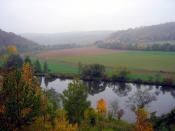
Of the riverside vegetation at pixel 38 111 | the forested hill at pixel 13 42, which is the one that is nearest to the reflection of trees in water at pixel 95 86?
the riverside vegetation at pixel 38 111

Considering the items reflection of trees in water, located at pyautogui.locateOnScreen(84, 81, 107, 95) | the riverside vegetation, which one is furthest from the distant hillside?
the riverside vegetation

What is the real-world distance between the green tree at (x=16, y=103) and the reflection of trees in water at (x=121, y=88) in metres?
45.7

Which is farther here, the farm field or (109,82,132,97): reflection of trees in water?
the farm field

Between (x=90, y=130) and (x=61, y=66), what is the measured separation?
65.4 m

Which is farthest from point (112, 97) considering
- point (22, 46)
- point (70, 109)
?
point (22, 46)

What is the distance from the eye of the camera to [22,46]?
14112cm

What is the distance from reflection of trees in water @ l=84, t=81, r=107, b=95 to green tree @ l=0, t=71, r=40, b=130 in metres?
47.2

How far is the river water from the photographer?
4831 cm

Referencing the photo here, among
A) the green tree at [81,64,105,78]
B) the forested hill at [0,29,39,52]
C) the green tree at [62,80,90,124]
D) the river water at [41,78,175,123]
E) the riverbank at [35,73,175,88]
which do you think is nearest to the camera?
the green tree at [62,80,90,124]

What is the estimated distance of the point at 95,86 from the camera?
70500mm

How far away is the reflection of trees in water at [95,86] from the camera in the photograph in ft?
217

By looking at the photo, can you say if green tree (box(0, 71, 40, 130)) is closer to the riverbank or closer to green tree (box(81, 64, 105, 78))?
the riverbank

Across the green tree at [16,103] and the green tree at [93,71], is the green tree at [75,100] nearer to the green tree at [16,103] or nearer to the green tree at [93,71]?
the green tree at [16,103]

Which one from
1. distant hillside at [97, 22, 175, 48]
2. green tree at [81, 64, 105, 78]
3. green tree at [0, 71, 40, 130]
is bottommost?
green tree at [81, 64, 105, 78]
